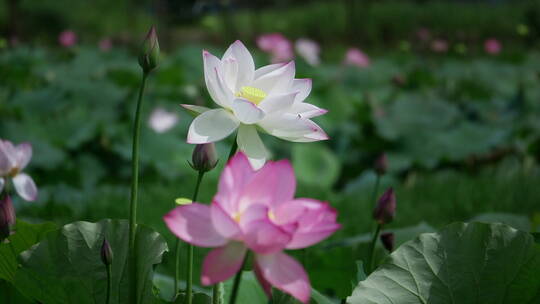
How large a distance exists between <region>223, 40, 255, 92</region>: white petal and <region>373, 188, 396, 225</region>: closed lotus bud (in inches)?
7.4

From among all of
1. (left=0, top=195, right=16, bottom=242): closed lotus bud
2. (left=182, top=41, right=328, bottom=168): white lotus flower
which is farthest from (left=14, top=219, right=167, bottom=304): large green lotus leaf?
(left=182, top=41, right=328, bottom=168): white lotus flower

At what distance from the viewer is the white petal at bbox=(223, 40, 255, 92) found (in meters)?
0.53

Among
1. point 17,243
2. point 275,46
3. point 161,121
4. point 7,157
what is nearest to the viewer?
point 17,243

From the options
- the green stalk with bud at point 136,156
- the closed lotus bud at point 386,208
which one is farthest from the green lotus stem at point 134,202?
the closed lotus bud at point 386,208

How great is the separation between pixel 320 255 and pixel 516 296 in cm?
49

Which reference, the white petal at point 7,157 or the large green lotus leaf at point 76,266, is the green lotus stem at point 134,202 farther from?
the white petal at point 7,157

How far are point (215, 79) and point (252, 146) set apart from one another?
61 millimetres

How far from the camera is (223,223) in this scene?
0.37 meters

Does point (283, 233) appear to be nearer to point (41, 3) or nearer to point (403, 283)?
point (403, 283)

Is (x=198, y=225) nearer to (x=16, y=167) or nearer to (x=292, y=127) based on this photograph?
(x=292, y=127)

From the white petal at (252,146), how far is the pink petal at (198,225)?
13 centimetres

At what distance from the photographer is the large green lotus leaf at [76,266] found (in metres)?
0.54

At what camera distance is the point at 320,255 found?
1.02 meters

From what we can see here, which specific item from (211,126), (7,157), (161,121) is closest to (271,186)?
(211,126)
